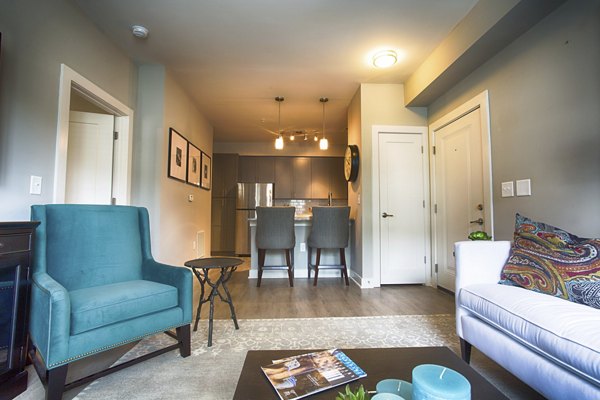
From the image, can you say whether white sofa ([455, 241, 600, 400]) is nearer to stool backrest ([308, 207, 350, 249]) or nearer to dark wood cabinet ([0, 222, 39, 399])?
stool backrest ([308, 207, 350, 249])

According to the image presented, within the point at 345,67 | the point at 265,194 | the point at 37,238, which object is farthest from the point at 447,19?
the point at 265,194

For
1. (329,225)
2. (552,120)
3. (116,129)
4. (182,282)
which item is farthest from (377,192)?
(116,129)

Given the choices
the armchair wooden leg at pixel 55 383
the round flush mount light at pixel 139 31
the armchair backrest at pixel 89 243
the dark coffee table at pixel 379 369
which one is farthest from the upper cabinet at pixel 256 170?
the dark coffee table at pixel 379 369

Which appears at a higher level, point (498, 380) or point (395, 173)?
point (395, 173)

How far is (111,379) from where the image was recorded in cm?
146

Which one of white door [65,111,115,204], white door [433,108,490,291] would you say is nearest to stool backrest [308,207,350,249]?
white door [433,108,490,291]

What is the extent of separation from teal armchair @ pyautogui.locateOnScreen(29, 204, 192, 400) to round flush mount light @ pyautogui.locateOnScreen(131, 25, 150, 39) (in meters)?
1.68

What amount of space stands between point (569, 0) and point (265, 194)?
17.2 feet

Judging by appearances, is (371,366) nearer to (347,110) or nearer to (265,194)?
(347,110)

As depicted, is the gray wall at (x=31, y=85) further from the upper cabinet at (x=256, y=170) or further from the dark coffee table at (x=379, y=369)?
the upper cabinet at (x=256, y=170)

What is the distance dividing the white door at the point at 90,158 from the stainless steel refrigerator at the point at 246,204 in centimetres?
330

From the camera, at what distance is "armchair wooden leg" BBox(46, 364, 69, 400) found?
47.8 inches

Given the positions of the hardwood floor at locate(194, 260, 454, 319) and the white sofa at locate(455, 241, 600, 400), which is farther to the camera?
the hardwood floor at locate(194, 260, 454, 319)

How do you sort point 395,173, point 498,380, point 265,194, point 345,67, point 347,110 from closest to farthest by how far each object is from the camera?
point 498,380 < point 345,67 < point 395,173 < point 347,110 < point 265,194
